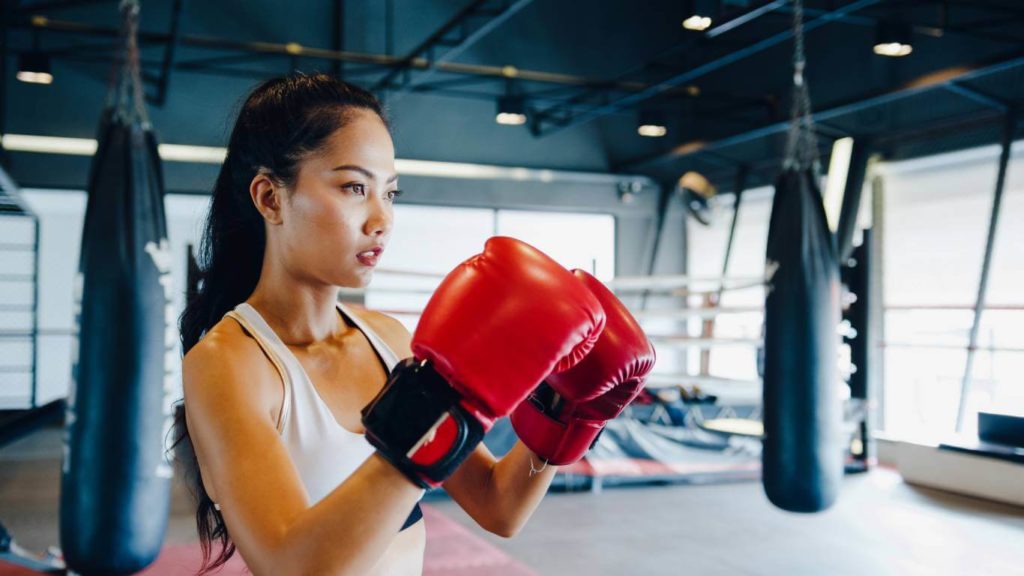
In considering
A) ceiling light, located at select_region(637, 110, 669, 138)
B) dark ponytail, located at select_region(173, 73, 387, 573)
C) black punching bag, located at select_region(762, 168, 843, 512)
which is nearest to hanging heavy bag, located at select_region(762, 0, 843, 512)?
black punching bag, located at select_region(762, 168, 843, 512)

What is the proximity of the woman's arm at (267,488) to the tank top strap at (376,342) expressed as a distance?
0.81 feet

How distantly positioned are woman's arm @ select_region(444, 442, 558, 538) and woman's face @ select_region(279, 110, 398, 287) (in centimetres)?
34

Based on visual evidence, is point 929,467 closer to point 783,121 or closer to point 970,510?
point 970,510

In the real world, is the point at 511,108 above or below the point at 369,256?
above

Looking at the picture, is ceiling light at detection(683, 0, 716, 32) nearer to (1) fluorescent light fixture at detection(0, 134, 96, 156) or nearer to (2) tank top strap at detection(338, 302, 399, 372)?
(2) tank top strap at detection(338, 302, 399, 372)

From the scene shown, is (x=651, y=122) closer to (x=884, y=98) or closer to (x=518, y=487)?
(x=884, y=98)

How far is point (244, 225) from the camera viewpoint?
1161 millimetres

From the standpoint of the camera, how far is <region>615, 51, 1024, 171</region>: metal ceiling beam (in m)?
5.86

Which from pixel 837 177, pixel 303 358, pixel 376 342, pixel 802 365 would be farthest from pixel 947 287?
pixel 303 358

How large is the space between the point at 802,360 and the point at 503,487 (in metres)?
2.77

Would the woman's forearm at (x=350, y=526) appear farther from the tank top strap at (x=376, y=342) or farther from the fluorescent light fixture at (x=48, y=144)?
the fluorescent light fixture at (x=48, y=144)

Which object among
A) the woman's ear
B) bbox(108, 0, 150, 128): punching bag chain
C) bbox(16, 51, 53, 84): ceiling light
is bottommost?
the woman's ear

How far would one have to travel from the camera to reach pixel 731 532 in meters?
4.48

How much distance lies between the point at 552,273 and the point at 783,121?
7.66 m
